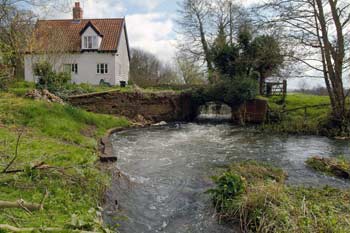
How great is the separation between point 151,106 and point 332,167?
46.9 feet

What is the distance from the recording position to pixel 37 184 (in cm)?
500

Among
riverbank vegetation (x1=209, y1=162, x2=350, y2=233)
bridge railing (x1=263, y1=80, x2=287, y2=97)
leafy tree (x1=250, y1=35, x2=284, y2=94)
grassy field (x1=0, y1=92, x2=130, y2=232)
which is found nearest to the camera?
grassy field (x1=0, y1=92, x2=130, y2=232)

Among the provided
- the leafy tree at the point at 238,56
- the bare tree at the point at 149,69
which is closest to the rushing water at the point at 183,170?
the leafy tree at the point at 238,56

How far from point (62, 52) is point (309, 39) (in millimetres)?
16938

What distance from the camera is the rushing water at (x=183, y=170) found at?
5.09 m

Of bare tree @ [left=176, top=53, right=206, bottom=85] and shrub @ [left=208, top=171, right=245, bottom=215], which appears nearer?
shrub @ [left=208, top=171, right=245, bottom=215]

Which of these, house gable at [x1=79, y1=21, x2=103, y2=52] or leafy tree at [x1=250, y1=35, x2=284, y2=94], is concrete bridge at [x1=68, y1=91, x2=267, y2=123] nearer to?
leafy tree at [x1=250, y1=35, x2=284, y2=94]

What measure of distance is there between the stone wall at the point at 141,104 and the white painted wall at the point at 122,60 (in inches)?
400

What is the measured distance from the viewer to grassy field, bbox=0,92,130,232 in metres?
3.90

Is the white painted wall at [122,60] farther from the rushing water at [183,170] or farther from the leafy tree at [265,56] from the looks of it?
the rushing water at [183,170]

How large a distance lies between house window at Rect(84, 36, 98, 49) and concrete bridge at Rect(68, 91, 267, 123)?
→ 39.1ft

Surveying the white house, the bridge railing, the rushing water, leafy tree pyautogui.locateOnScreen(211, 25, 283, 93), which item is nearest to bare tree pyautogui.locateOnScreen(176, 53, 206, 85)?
leafy tree pyautogui.locateOnScreen(211, 25, 283, 93)

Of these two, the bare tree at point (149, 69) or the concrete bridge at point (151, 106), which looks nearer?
the concrete bridge at point (151, 106)

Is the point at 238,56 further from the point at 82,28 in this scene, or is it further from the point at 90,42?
the point at 82,28
